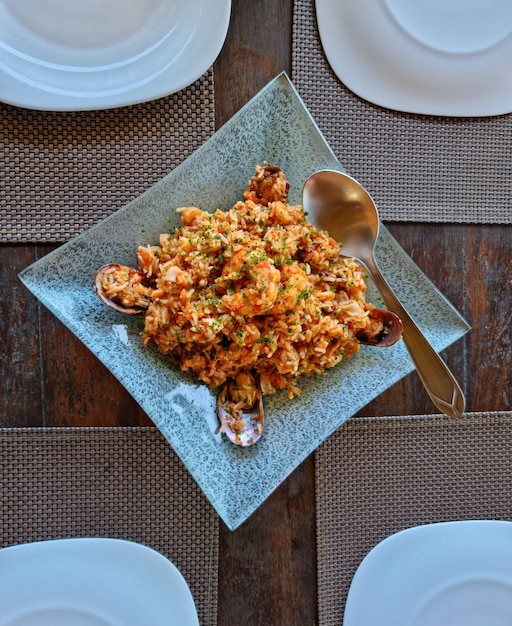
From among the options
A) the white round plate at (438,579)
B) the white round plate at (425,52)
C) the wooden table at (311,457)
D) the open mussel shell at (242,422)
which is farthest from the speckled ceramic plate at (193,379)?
the white round plate at (438,579)

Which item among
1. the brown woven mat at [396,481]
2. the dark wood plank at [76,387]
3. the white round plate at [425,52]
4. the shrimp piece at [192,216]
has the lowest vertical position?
the brown woven mat at [396,481]

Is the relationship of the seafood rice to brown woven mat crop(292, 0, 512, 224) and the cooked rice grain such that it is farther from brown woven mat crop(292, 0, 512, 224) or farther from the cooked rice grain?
brown woven mat crop(292, 0, 512, 224)

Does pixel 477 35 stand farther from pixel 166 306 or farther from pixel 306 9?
pixel 166 306

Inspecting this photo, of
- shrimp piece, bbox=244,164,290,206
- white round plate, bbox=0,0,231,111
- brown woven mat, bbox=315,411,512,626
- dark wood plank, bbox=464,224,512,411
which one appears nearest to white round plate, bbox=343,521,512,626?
brown woven mat, bbox=315,411,512,626

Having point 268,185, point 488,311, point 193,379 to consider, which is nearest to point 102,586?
point 193,379

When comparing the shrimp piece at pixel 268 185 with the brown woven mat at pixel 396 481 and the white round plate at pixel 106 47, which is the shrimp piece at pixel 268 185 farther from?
the brown woven mat at pixel 396 481

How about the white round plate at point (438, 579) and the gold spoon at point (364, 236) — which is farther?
the white round plate at point (438, 579)

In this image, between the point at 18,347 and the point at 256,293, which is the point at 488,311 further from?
the point at 18,347
